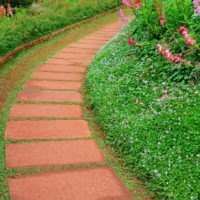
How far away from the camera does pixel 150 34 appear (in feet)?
14.0

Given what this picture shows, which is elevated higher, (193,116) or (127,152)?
(193,116)

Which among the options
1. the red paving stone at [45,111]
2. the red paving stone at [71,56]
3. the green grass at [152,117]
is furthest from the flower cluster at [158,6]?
the red paving stone at [45,111]

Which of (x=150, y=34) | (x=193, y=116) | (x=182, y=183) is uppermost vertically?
(x=150, y=34)

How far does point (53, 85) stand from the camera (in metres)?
4.11

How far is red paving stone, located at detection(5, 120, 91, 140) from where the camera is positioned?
287 centimetres

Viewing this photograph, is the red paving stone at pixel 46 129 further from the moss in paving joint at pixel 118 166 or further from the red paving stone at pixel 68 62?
the red paving stone at pixel 68 62

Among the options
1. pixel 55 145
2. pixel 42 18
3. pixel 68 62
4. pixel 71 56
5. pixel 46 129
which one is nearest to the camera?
pixel 55 145

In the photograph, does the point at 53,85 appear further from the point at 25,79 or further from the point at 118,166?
the point at 118,166

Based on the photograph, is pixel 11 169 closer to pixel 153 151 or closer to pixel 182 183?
pixel 153 151

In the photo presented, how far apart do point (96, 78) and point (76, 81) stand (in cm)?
39

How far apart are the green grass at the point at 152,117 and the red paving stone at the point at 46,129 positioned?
9.6 inches

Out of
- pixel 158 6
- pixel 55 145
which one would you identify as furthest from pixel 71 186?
pixel 158 6

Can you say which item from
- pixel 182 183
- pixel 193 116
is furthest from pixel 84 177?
pixel 193 116

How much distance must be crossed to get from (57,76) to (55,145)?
1.88 m
